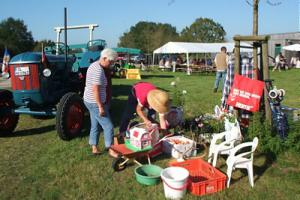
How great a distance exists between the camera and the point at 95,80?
4.52 m

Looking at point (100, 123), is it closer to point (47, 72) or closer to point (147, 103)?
point (147, 103)

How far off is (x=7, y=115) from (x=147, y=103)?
3.08 metres

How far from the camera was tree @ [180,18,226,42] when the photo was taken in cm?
5912

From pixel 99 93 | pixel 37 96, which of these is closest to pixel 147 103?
pixel 99 93

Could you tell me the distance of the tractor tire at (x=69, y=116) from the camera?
17.7 ft

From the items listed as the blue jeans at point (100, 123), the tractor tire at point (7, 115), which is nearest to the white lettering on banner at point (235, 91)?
the blue jeans at point (100, 123)

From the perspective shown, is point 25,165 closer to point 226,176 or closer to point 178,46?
point 226,176

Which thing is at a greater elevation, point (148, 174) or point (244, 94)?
point (244, 94)

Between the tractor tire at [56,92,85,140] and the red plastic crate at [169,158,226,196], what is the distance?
82.5 inches

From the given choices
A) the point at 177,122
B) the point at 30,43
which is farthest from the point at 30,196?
the point at 30,43

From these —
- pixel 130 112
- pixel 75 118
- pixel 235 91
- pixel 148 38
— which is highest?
pixel 148 38

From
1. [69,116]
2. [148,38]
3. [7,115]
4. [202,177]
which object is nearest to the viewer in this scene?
[202,177]

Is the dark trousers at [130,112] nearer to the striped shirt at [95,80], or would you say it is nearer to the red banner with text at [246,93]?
the striped shirt at [95,80]

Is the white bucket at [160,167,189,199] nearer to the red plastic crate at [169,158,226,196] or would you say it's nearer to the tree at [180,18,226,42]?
the red plastic crate at [169,158,226,196]
